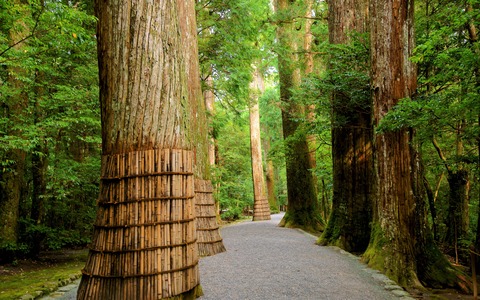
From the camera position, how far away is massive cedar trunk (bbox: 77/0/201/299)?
265cm

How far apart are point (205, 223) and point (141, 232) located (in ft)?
10.3

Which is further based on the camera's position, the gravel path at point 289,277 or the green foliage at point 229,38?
the green foliage at point 229,38

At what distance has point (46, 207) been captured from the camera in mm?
6973

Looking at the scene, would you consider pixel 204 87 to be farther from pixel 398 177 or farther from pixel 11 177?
pixel 398 177

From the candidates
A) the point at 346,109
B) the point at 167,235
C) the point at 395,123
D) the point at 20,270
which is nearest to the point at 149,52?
the point at 167,235

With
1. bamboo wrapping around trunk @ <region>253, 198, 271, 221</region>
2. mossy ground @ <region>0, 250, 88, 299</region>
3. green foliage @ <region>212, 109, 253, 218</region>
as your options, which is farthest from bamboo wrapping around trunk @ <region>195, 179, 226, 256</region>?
green foliage @ <region>212, 109, 253, 218</region>

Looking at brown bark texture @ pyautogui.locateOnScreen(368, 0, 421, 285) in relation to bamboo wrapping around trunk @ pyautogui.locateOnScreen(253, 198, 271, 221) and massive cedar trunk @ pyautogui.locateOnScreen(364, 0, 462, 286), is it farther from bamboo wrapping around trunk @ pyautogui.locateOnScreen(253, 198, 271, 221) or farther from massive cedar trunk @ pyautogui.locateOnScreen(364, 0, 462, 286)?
bamboo wrapping around trunk @ pyautogui.locateOnScreen(253, 198, 271, 221)

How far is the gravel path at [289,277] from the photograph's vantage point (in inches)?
128

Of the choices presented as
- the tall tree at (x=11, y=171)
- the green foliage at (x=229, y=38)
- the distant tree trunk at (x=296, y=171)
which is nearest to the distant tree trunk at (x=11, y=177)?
the tall tree at (x=11, y=171)

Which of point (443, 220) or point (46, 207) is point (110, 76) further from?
point (443, 220)

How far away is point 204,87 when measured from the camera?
947cm

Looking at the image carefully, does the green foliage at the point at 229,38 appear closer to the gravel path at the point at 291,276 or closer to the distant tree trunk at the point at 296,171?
the distant tree trunk at the point at 296,171

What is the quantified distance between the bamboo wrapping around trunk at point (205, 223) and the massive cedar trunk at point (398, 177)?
2.61 meters

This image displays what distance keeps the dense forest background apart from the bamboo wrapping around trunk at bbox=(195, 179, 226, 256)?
83.5 inches
